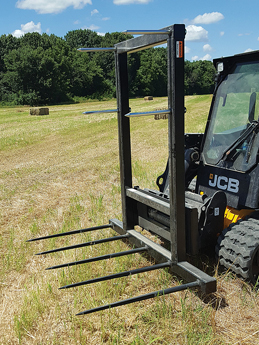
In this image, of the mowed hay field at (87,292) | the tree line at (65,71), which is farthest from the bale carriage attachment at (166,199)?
the tree line at (65,71)

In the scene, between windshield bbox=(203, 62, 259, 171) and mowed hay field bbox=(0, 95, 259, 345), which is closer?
mowed hay field bbox=(0, 95, 259, 345)

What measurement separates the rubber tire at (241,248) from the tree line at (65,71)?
156 feet

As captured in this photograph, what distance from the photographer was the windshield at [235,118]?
4.05m

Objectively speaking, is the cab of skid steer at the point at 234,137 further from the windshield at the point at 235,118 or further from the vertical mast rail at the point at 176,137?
the vertical mast rail at the point at 176,137

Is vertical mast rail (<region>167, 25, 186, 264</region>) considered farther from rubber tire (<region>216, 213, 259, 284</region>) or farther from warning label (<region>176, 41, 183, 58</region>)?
rubber tire (<region>216, 213, 259, 284</region>)

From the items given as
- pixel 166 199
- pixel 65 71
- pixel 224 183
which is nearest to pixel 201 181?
Answer: pixel 224 183

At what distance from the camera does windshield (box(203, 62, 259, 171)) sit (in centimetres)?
405

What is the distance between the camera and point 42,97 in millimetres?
50344

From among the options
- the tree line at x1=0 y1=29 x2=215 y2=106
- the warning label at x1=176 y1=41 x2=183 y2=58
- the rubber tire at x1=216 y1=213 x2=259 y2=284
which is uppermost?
the tree line at x1=0 y1=29 x2=215 y2=106

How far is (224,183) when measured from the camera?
4.20 metres

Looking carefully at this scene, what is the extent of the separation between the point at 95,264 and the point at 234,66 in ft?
9.32

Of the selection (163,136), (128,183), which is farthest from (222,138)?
(163,136)

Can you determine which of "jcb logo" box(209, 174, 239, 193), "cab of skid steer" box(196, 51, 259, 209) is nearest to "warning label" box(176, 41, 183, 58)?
"cab of skid steer" box(196, 51, 259, 209)

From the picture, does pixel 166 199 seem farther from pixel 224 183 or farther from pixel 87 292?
pixel 87 292
